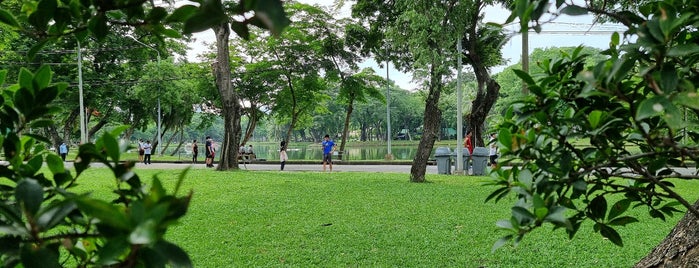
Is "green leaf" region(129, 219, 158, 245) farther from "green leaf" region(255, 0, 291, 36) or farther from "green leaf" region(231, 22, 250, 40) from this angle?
"green leaf" region(231, 22, 250, 40)

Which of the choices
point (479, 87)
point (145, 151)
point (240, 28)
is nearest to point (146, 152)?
point (145, 151)

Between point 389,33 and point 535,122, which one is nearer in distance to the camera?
point 535,122

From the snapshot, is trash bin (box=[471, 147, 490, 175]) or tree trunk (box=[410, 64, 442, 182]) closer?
tree trunk (box=[410, 64, 442, 182])

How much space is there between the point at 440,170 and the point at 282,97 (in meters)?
9.94

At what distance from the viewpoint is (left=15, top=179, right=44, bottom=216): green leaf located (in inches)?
23.3

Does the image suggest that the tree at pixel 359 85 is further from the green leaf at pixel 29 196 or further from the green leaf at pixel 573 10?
the green leaf at pixel 29 196

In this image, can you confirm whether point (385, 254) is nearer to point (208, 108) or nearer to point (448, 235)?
point (448, 235)

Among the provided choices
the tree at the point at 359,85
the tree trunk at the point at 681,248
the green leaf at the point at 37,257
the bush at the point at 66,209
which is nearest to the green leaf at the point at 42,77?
the bush at the point at 66,209

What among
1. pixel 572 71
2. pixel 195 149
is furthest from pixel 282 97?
pixel 572 71

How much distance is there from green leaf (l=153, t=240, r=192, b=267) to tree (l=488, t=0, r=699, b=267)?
0.61 metres

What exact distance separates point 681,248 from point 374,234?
3.30m

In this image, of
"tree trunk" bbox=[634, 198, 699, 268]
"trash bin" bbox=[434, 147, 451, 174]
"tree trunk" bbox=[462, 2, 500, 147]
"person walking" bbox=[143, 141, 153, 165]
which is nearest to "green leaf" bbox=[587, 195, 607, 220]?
"tree trunk" bbox=[634, 198, 699, 268]

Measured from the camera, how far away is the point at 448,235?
4.85m

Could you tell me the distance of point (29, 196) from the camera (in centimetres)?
60
